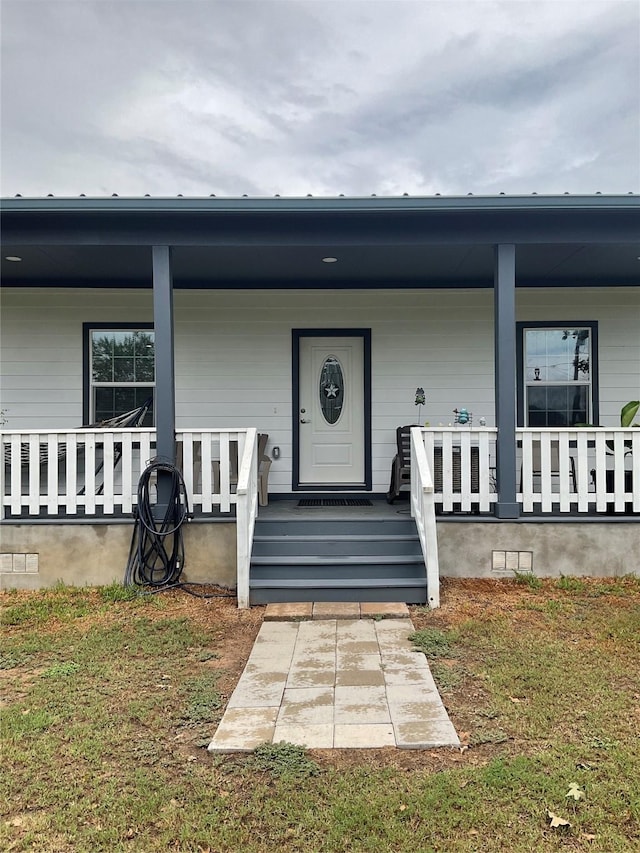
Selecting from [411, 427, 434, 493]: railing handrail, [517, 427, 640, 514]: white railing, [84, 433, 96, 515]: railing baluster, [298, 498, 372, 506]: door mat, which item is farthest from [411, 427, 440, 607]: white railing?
[84, 433, 96, 515]: railing baluster

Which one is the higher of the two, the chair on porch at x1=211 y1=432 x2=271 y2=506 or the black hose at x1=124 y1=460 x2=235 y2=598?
the chair on porch at x1=211 y1=432 x2=271 y2=506

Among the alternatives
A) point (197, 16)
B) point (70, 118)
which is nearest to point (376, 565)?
point (197, 16)

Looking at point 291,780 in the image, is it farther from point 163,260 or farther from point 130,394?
point 130,394

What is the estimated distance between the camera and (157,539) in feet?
15.9

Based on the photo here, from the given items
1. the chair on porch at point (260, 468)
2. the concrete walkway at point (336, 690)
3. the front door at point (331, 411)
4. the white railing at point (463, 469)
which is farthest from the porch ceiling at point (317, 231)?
the concrete walkway at point (336, 690)

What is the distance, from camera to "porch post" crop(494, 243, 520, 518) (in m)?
5.00

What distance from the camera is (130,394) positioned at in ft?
22.4

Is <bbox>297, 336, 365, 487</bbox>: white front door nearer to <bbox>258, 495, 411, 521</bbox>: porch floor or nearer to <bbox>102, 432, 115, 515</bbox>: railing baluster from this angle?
<bbox>258, 495, 411, 521</bbox>: porch floor

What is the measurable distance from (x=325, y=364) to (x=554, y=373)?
2701mm

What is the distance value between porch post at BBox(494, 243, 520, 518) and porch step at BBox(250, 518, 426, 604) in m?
0.91

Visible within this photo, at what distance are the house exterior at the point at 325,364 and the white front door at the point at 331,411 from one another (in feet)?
0.08

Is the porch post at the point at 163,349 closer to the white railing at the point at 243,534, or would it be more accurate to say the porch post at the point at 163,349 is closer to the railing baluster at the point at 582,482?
the white railing at the point at 243,534

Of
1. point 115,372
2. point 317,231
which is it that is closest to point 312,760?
point 317,231

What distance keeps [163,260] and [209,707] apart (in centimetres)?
362
